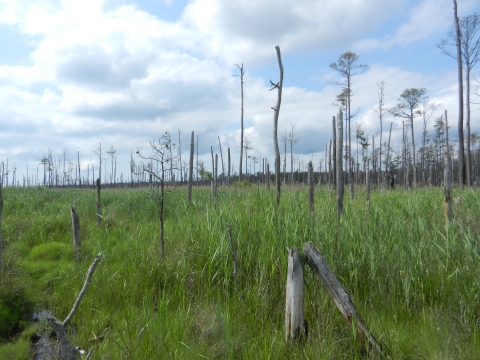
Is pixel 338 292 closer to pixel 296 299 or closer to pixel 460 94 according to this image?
pixel 296 299

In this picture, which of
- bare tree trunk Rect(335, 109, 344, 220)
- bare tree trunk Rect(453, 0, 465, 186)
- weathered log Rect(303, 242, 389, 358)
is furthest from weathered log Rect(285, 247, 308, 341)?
bare tree trunk Rect(453, 0, 465, 186)

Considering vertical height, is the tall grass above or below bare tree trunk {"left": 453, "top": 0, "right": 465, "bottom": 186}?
below

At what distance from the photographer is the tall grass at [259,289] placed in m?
2.72

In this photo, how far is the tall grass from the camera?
2721mm

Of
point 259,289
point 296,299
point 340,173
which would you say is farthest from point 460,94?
point 296,299

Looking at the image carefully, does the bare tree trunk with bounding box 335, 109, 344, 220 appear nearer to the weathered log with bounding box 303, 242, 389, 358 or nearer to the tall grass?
the tall grass

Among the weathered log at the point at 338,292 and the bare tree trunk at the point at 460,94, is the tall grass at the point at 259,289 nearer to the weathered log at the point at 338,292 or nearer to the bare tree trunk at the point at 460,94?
the weathered log at the point at 338,292

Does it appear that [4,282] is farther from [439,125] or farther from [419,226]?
[439,125]

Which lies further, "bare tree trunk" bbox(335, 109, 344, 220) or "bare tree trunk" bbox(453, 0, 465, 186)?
"bare tree trunk" bbox(453, 0, 465, 186)

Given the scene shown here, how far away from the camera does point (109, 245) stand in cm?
567

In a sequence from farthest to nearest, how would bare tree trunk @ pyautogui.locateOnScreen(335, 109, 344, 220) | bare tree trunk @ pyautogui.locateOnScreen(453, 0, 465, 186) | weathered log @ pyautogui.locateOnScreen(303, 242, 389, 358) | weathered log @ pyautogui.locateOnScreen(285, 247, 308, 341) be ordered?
1. bare tree trunk @ pyautogui.locateOnScreen(453, 0, 465, 186)
2. bare tree trunk @ pyautogui.locateOnScreen(335, 109, 344, 220)
3. weathered log @ pyautogui.locateOnScreen(285, 247, 308, 341)
4. weathered log @ pyautogui.locateOnScreen(303, 242, 389, 358)

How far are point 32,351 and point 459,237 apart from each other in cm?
465

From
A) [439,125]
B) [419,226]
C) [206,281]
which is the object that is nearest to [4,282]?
[206,281]

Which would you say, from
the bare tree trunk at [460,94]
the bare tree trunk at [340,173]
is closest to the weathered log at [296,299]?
the bare tree trunk at [340,173]
